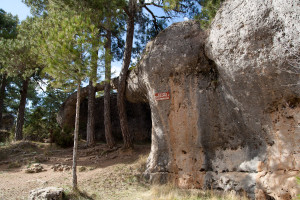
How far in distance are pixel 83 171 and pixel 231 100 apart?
562 cm

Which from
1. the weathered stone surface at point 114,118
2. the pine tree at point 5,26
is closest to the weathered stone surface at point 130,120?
the weathered stone surface at point 114,118

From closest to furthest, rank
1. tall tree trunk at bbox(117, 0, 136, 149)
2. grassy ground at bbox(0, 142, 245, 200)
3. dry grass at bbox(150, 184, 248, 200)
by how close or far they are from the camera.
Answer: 1. dry grass at bbox(150, 184, 248, 200)
2. grassy ground at bbox(0, 142, 245, 200)
3. tall tree trunk at bbox(117, 0, 136, 149)

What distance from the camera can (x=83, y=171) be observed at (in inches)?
340

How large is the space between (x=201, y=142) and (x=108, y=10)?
5684 millimetres

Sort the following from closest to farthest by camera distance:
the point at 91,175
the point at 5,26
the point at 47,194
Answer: the point at 47,194 → the point at 91,175 → the point at 5,26

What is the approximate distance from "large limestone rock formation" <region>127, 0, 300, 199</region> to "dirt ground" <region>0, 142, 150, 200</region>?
1012mm

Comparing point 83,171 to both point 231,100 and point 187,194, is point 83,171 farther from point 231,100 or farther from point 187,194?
point 231,100

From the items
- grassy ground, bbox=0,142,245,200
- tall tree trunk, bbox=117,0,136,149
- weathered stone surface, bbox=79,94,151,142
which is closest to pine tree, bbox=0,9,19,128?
grassy ground, bbox=0,142,245,200

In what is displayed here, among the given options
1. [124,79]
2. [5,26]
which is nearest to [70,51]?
[124,79]

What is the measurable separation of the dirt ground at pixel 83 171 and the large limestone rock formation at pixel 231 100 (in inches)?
39.9

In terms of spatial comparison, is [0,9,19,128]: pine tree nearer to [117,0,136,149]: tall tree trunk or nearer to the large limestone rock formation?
[117,0,136,149]: tall tree trunk

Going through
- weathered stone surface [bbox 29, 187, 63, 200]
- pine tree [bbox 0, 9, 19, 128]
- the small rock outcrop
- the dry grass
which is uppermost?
pine tree [bbox 0, 9, 19, 128]

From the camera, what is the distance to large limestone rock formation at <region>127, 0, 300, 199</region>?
5129mm

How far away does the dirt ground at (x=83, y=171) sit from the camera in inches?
265
